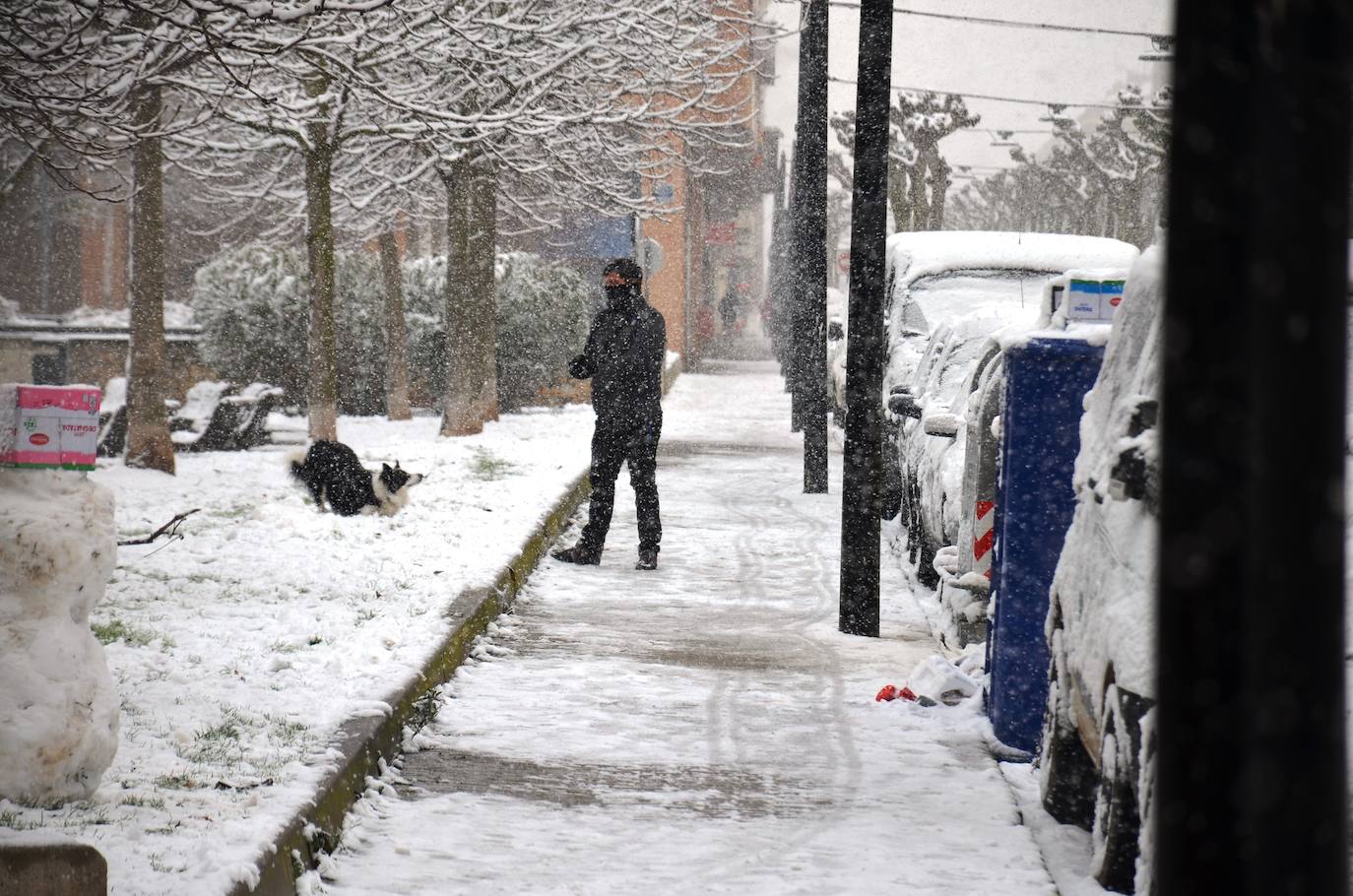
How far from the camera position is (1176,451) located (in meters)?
1.68

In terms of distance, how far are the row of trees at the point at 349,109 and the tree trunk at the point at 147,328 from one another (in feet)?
0.05

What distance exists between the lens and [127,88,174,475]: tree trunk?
45.5ft

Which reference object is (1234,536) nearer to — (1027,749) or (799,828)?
(799,828)

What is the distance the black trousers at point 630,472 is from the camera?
986 centimetres

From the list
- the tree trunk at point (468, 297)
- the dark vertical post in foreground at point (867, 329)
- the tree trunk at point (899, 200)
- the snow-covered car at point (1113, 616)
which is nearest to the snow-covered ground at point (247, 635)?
the dark vertical post in foreground at point (867, 329)

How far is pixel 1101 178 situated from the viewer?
56.9 m

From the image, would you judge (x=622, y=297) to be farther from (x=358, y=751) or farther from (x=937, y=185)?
(x=937, y=185)

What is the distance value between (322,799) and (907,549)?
6974 mm

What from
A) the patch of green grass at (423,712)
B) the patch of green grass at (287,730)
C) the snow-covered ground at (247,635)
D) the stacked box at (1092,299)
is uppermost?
the stacked box at (1092,299)

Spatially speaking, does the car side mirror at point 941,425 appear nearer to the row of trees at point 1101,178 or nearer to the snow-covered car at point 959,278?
the snow-covered car at point 959,278

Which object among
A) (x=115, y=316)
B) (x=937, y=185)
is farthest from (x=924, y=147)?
(x=115, y=316)

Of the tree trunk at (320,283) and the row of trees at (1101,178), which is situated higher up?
the row of trees at (1101,178)

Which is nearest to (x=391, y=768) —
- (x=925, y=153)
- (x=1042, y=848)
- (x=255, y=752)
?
(x=255, y=752)

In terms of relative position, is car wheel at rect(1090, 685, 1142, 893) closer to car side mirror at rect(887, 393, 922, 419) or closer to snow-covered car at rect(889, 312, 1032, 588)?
snow-covered car at rect(889, 312, 1032, 588)
